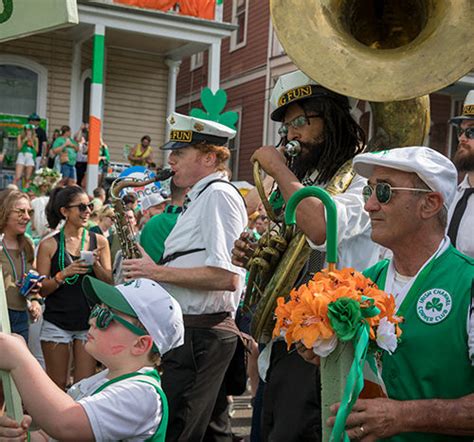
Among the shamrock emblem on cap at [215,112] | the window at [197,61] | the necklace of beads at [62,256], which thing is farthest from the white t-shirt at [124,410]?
the window at [197,61]

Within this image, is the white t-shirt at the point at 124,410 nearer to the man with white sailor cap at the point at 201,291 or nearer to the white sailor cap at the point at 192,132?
the man with white sailor cap at the point at 201,291

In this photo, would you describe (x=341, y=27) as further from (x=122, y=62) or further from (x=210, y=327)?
(x=122, y=62)

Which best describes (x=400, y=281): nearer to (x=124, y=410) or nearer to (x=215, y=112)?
(x=124, y=410)

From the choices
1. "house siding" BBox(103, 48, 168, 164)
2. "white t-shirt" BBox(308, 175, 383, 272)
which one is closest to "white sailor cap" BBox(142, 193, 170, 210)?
"white t-shirt" BBox(308, 175, 383, 272)

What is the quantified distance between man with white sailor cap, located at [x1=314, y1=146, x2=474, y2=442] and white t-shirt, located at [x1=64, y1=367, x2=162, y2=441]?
69 centimetres

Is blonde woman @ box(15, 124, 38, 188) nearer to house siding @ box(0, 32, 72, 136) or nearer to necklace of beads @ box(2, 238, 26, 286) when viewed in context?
house siding @ box(0, 32, 72, 136)

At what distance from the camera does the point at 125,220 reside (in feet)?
17.3

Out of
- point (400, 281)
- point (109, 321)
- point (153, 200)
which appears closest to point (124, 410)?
point (109, 321)

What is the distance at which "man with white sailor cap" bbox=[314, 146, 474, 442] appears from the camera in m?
2.28

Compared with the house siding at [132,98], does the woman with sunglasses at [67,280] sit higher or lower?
lower

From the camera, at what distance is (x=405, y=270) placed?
2564 millimetres

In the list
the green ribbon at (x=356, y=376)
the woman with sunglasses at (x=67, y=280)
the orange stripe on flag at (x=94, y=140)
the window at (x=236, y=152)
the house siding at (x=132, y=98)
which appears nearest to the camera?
the green ribbon at (x=356, y=376)

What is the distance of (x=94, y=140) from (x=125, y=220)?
32.7 ft

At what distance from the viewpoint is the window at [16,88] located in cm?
1736
